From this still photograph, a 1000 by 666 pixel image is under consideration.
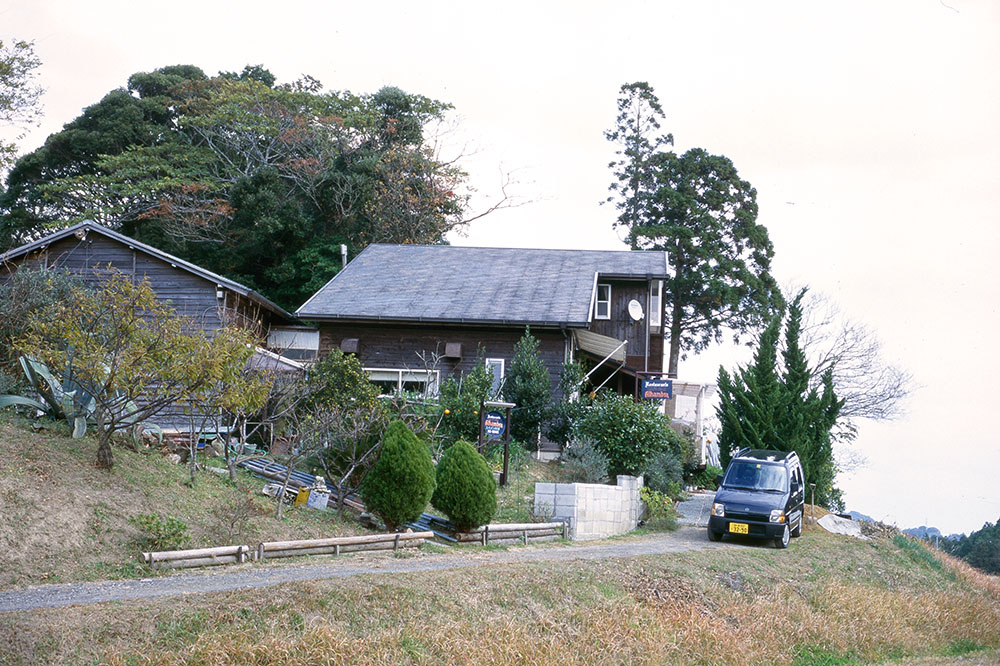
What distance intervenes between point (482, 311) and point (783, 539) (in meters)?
11.5

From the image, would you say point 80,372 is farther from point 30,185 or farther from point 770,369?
point 30,185

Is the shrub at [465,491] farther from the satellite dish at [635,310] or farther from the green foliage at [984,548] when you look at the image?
the green foliage at [984,548]

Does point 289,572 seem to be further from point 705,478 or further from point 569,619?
point 705,478

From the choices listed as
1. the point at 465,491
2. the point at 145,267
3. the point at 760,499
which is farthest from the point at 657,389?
the point at 145,267

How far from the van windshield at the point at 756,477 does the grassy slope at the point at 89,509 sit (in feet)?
29.0

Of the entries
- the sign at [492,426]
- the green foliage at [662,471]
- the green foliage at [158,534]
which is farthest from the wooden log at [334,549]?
the green foliage at [662,471]

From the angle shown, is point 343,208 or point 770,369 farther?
point 343,208

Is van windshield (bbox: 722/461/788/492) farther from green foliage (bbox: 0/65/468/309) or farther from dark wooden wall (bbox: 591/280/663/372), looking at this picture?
green foliage (bbox: 0/65/468/309)

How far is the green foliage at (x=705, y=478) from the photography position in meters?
29.7

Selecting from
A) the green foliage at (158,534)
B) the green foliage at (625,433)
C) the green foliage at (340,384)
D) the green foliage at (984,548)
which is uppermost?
the green foliage at (340,384)

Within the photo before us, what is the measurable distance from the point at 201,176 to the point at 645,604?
105 feet

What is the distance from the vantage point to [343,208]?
39250mm

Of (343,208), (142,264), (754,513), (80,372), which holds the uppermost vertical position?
(343,208)

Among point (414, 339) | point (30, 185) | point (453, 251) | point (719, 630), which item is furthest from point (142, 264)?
point (719, 630)
